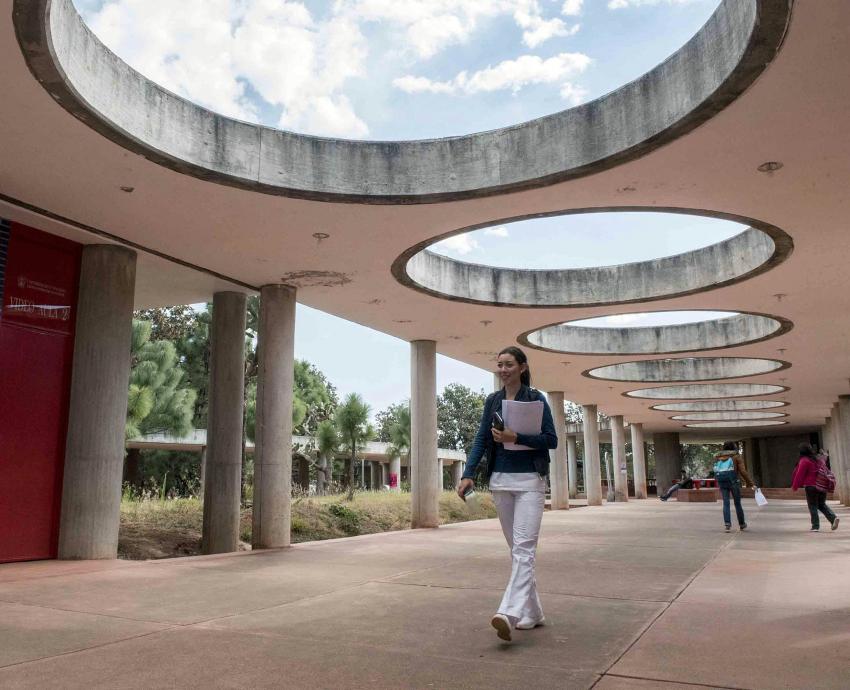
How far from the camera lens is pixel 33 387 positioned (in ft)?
32.0

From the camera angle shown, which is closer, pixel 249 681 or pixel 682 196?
pixel 249 681

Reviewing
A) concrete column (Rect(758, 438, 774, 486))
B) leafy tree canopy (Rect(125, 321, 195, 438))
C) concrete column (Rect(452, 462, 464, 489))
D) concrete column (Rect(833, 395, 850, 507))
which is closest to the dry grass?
leafy tree canopy (Rect(125, 321, 195, 438))

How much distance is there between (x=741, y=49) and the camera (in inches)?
245

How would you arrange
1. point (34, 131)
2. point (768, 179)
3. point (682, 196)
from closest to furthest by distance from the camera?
point (34, 131)
point (768, 179)
point (682, 196)

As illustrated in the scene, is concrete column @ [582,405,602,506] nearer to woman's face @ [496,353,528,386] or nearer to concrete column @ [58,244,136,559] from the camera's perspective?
concrete column @ [58,244,136,559]

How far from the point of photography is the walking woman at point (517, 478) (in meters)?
4.67

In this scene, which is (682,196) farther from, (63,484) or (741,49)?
(63,484)

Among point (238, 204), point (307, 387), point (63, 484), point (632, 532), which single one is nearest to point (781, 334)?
point (632, 532)

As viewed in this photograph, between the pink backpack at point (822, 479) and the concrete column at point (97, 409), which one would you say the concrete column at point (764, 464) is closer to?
the pink backpack at point (822, 479)

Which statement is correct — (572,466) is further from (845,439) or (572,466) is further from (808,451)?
(808,451)

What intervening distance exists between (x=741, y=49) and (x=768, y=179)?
313 centimetres

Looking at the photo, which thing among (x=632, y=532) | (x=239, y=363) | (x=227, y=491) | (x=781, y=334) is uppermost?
(x=781, y=334)

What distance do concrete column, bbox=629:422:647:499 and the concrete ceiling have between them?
84.5ft

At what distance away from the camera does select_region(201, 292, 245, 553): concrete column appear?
1273 cm
